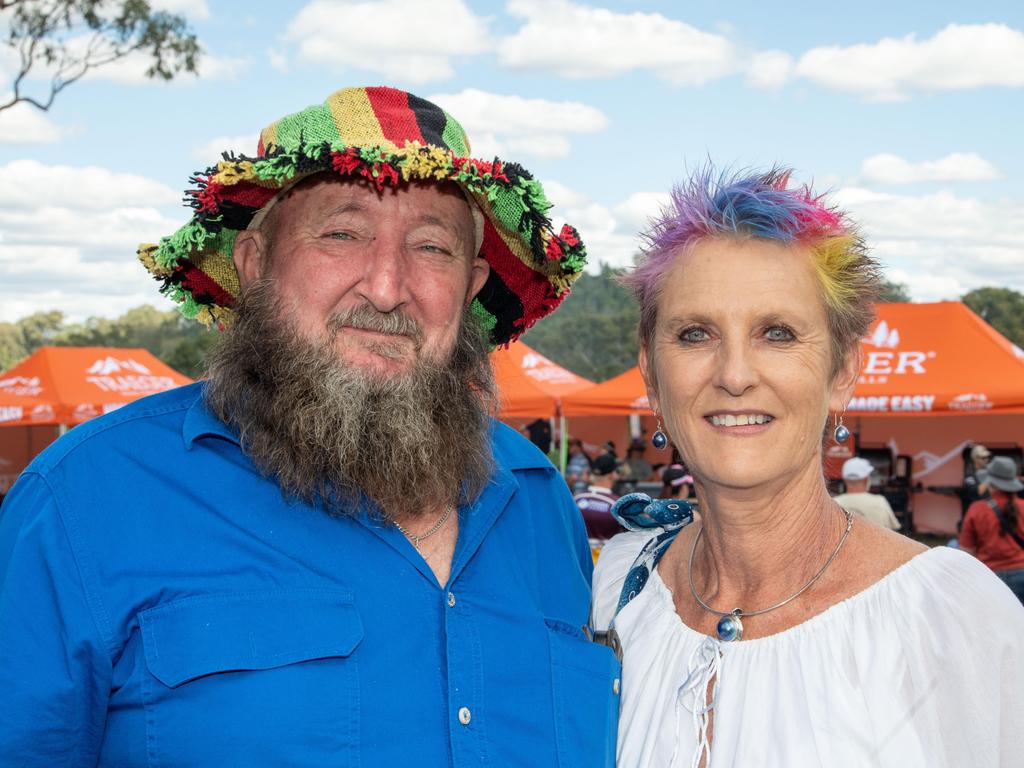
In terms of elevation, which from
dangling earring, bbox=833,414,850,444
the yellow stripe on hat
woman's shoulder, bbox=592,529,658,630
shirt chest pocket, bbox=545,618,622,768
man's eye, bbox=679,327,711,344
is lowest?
shirt chest pocket, bbox=545,618,622,768

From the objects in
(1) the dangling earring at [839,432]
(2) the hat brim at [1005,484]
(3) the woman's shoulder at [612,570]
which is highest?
(1) the dangling earring at [839,432]

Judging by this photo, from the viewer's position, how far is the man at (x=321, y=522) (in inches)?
69.8

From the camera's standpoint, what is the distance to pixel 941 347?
10.4 meters

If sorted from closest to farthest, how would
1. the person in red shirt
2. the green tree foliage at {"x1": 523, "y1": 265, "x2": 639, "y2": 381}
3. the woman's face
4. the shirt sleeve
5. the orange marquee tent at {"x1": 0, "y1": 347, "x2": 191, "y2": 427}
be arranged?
the shirt sleeve, the woman's face, the person in red shirt, the orange marquee tent at {"x1": 0, "y1": 347, "x2": 191, "y2": 427}, the green tree foliage at {"x1": 523, "y1": 265, "x2": 639, "y2": 381}

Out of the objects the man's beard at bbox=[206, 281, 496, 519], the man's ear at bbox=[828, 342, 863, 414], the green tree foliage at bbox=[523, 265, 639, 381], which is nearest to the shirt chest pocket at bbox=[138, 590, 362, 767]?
the man's beard at bbox=[206, 281, 496, 519]

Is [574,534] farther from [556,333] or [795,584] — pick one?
[556,333]

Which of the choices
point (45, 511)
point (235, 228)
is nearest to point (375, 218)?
point (235, 228)

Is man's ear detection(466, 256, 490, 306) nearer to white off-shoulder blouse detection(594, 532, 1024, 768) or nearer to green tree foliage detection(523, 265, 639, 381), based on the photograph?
white off-shoulder blouse detection(594, 532, 1024, 768)

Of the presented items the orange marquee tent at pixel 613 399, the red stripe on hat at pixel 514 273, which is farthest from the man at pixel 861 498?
the red stripe on hat at pixel 514 273

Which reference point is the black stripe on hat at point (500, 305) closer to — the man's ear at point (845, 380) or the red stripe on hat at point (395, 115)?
the red stripe on hat at point (395, 115)

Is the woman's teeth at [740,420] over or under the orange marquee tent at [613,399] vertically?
over

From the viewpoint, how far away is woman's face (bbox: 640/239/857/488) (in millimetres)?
1978

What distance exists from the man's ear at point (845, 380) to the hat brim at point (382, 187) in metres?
0.78

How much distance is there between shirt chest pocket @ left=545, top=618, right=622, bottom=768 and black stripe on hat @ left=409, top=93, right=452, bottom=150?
1.18m
